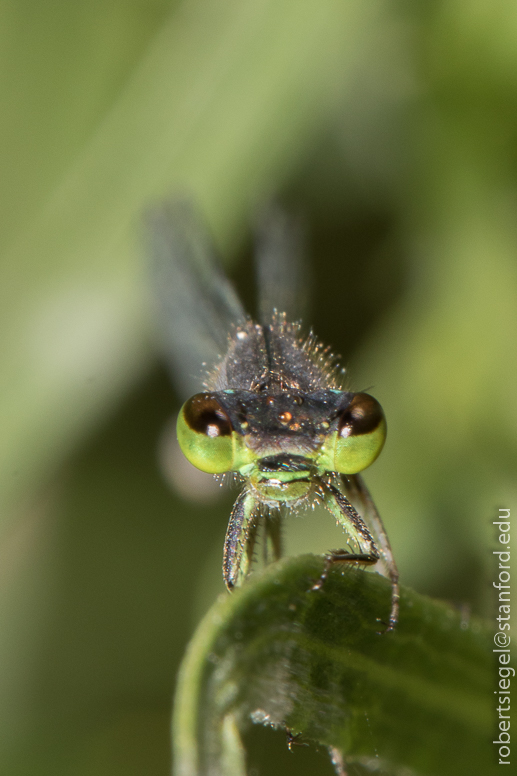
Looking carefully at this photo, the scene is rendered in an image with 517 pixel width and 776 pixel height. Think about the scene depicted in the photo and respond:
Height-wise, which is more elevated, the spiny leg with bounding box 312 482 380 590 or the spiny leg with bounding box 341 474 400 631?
Answer: the spiny leg with bounding box 341 474 400 631

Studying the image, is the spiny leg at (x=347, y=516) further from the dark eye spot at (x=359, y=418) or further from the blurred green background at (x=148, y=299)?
the blurred green background at (x=148, y=299)

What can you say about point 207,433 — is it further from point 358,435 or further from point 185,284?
point 185,284

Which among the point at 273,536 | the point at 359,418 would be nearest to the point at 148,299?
the point at 273,536

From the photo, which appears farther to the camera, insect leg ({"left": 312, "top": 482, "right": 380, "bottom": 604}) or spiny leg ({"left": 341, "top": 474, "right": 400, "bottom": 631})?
spiny leg ({"left": 341, "top": 474, "right": 400, "bottom": 631})

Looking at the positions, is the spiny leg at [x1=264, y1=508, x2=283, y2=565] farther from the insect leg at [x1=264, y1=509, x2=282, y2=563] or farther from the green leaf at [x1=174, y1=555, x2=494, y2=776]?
the green leaf at [x1=174, y1=555, x2=494, y2=776]

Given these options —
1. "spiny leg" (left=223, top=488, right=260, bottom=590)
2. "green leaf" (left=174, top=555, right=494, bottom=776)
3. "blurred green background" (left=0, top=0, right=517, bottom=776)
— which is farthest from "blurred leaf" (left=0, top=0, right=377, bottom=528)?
"green leaf" (left=174, top=555, right=494, bottom=776)

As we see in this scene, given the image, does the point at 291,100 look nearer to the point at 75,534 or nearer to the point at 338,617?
the point at 75,534

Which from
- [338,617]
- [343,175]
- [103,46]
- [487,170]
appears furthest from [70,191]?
[338,617]
